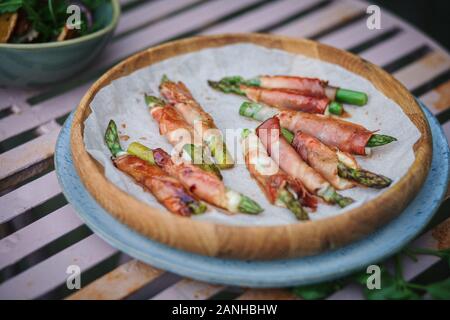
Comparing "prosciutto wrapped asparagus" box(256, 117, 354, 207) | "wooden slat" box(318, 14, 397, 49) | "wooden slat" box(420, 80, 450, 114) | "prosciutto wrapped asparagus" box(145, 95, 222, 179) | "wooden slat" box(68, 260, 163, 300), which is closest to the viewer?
"wooden slat" box(68, 260, 163, 300)

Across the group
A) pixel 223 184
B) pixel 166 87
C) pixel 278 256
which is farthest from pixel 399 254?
pixel 166 87

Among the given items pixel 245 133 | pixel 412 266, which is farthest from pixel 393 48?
pixel 412 266

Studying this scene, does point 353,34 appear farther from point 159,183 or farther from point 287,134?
point 159,183

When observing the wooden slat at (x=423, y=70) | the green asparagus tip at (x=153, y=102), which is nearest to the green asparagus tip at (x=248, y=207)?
the green asparagus tip at (x=153, y=102)

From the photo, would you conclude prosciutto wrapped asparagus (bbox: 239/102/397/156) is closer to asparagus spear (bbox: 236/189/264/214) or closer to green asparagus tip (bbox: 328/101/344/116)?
green asparagus tip (bbox: 328/101/344/116)

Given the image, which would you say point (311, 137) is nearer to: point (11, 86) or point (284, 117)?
point (284, 117)

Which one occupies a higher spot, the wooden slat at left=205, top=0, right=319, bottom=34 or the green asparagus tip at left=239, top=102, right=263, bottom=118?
the wooden slat at left=205, top=0, right=319, bottom=34

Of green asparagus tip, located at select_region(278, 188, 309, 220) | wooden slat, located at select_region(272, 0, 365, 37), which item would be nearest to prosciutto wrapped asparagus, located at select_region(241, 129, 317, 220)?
green asparagus tip, located at select_region(278, 188, 309, 220)
